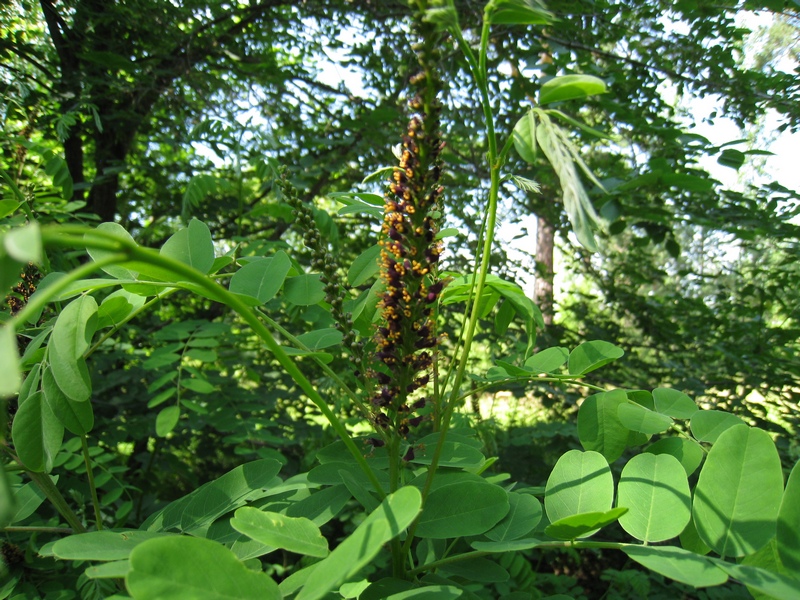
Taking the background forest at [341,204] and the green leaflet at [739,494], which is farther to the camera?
the background forest at [341,204]

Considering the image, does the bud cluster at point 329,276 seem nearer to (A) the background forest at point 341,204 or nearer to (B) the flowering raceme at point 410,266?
(B) the flowering raceme at point 410,266

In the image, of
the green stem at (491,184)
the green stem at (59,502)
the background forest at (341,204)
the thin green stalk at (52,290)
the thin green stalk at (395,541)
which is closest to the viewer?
the thin green stalk at (52,290)

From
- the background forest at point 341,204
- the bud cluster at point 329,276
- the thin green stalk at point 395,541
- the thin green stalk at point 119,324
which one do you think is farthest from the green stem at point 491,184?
the background forest at point 341,204

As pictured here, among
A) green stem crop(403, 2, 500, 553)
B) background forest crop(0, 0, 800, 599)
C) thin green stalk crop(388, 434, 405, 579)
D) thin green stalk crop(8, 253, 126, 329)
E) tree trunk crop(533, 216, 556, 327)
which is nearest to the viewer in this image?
thin green stalk crop(8, 253, 126, 329)

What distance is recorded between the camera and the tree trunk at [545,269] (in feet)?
11.1

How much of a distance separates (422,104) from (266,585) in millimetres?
598

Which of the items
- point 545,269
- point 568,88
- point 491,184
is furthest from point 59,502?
point 545,269

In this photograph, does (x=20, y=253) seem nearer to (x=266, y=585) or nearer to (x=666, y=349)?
(x=266, y=585)

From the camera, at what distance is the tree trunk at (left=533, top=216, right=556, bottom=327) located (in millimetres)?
3396

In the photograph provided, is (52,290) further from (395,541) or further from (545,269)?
(545,269)

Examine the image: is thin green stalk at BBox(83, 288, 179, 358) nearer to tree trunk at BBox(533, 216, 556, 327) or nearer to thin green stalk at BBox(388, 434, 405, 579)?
thin green stalk at BBox(388, 434, 405, 579)

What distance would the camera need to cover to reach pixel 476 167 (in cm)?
336

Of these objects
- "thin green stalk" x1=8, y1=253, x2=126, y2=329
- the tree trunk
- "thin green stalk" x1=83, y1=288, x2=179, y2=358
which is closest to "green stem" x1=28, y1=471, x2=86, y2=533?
"thin green stalk" x1=83, y1=288, x2=179, y2=358

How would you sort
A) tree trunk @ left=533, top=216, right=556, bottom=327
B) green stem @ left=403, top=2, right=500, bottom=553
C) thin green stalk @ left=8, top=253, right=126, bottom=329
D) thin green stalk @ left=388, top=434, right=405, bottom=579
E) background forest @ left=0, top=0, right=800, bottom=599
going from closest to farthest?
thin green stalk @ left=8, top=253, right=126, bottom=329
green stem @ left=403, top=2, right=500, bottom=553
thin green stalk @ left=388, top=434, right=405, bottom=579
background forest @ left=0, top=0, right=800, bottom=599
tree trunk @ left=533, top=216, right=556, bottom=327
